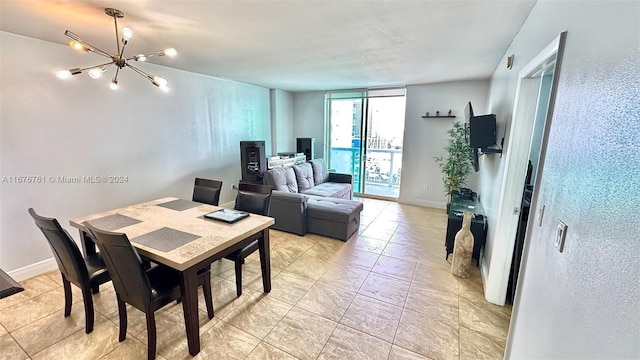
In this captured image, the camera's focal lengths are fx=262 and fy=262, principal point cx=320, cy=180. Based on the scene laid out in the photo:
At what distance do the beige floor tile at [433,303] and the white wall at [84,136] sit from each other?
354 centimetres

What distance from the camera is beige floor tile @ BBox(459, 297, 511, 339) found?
6.73 feet

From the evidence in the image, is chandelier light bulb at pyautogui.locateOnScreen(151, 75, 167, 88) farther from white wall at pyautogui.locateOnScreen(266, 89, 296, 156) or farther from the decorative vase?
white wall at pyautogui.locateOnScreen(266, 89, 296, 156)

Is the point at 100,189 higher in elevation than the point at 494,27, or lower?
lower

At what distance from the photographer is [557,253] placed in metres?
1.11

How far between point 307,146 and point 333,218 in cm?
266

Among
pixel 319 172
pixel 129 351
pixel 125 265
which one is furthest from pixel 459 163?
pixel 129 351

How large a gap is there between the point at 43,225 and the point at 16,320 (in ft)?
3.59

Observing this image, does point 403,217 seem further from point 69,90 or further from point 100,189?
point 69,90

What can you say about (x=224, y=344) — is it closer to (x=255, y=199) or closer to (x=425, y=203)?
(x=255, y=199)

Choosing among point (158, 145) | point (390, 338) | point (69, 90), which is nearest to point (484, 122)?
point (390, 338)

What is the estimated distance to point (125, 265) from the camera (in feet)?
5.12

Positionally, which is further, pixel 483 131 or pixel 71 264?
pixel 483 131

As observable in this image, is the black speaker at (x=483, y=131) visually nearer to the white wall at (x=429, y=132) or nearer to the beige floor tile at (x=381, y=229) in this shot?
the beige floor tile at (x=381, y=229)

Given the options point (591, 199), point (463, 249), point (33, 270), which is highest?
point (591, 199)
